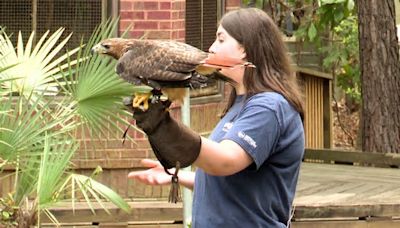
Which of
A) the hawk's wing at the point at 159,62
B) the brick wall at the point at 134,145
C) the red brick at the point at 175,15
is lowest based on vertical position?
the brick wall at the point at 134,145

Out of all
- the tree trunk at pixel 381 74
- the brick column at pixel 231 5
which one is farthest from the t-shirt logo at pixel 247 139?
the tree trunk at pixel 381 74

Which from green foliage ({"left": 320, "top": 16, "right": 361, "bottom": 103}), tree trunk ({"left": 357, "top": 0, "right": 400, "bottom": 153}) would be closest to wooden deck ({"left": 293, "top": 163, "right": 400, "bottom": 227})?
tree trunk ({"left": 357, "top": 0, "right": 400, "bottom": 153})

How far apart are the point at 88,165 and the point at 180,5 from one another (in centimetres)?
155

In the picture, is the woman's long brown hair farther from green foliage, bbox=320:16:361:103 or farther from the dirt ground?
the dirt ground

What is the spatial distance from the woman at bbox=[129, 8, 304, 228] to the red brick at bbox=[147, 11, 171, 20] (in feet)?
16.1

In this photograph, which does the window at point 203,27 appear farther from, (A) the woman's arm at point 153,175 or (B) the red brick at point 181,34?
(A) the woman's arm at point 153,175

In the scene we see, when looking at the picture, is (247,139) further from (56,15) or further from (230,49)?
(56,15)

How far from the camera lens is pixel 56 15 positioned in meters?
9.07

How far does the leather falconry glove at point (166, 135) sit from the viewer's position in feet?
11.6

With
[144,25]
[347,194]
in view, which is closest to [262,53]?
[347,194]

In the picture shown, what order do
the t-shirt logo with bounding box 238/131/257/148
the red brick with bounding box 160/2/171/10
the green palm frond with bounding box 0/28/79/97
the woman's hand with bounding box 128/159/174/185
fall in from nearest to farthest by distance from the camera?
the t-shirt logo with bounding box 238/131/257/148
the woman's hand with bounding box 128/159/174/185
the green palm frond with bounding box 0/28/79/97
the red brick with bounding box 160/2/171/10

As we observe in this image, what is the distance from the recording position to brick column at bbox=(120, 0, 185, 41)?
9094 mm

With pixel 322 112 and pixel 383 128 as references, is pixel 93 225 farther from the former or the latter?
pixel 322 112

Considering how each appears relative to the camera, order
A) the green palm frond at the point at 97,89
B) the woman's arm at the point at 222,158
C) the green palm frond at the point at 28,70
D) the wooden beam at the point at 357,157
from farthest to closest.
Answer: the wooden beam at the point at 357,157
the green palm frond at the point at 28,70
the green palm frond at the point at 97,89
the woman's arm at the point at 222,158
